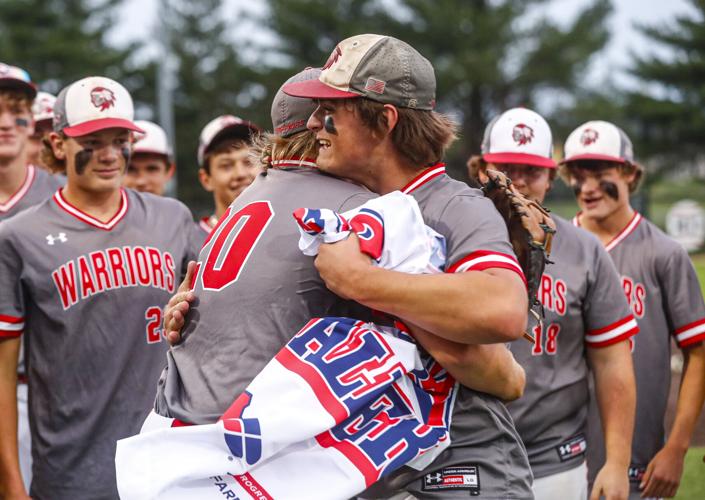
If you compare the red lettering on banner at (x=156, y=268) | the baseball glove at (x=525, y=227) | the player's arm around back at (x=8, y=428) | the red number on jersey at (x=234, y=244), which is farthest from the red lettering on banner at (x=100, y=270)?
the baseball glove at (x=525, y=227)

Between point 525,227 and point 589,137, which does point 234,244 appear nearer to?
point 525,227

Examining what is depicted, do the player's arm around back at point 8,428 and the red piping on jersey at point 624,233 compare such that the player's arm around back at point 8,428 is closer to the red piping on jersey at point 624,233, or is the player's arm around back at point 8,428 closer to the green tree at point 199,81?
the red piping on jersey at point 624,233

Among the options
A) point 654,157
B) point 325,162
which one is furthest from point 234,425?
point 654,157

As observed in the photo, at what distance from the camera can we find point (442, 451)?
8.98ft

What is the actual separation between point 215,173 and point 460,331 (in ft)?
12.6

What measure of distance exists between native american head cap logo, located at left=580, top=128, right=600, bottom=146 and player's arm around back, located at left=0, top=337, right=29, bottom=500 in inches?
130

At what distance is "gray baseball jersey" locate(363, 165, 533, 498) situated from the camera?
8.79ft

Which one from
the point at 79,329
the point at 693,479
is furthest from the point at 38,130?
Result: the point at 693,479

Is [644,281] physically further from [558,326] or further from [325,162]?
[325,162]

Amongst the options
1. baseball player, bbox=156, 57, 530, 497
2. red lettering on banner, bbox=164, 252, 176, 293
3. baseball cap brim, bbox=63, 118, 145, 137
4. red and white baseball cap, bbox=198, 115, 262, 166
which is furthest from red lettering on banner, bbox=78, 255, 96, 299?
red and white baseball cap, bbox=198, 115, 262, 166

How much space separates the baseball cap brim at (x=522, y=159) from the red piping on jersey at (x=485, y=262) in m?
2.21

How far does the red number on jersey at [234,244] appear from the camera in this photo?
2670 mm

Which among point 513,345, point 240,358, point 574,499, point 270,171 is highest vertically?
point 270,171

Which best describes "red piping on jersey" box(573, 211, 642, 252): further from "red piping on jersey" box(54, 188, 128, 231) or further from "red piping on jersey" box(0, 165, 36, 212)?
"red piping on jersey" box(0, 165, 36, 212)
